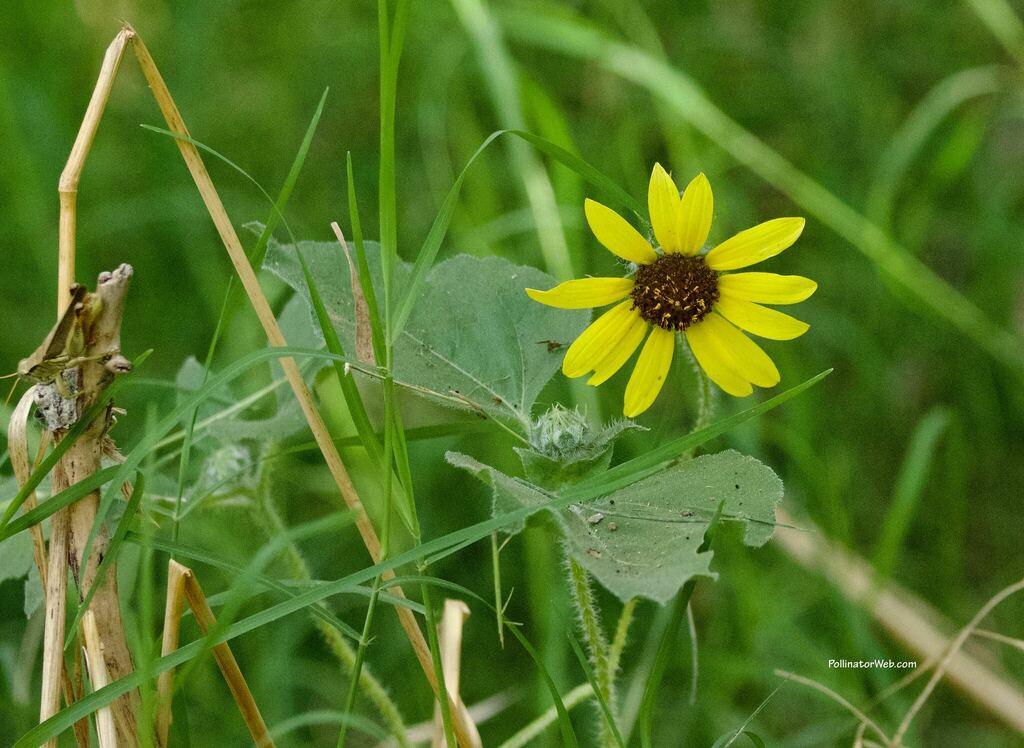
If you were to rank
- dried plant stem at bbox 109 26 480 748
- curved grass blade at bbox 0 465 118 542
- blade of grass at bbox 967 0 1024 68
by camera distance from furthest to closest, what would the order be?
1. blade of grass at bbox 967 0 1024 68
2. dried plant stem at bbox 109 26 480 748
3. curved grass blade at bbox 0 465 118 542

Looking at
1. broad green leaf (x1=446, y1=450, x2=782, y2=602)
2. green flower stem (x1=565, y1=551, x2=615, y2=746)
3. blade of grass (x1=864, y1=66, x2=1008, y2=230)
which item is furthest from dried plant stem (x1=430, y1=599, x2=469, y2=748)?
blade of grass (x1=864, y1=66, x2=1008, y2=230)

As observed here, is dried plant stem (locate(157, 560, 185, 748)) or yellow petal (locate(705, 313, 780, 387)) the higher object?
yellow petal (locate(705, 313, 780, 387))

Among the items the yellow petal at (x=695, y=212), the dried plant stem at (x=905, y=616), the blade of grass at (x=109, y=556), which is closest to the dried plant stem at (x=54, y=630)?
the blade of grass at (x=109, y=556)

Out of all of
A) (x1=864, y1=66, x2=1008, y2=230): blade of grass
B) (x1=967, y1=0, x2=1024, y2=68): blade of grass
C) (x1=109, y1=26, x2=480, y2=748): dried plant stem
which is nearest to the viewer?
(x1=109, y1=26, x2=480, y2=748): dried plant stem

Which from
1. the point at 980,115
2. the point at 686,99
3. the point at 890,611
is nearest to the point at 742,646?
the point at 890,611

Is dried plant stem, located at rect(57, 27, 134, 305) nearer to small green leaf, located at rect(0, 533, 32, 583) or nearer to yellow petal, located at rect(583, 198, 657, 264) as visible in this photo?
small green leaf, located at rect(0, 533, 32, 583)

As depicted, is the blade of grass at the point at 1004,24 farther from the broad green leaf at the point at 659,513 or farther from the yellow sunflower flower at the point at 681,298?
the broad green leaf at the point at 659,513

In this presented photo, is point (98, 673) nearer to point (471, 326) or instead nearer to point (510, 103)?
point (471, 326)

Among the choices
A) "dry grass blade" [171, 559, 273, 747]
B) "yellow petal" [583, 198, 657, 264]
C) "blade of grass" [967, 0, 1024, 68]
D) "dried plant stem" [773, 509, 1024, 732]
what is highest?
"blade of grass" [967, 0, 1024, 68]
